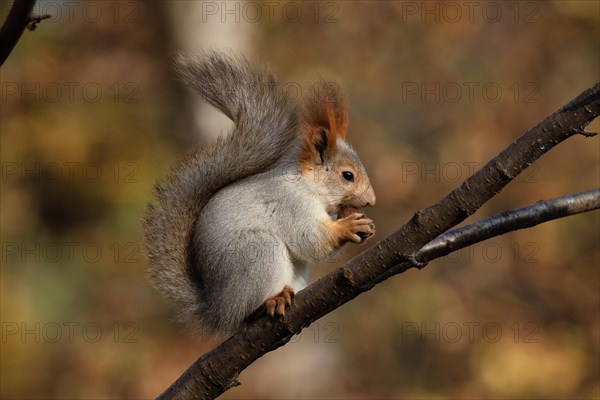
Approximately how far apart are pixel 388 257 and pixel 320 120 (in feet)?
3.47

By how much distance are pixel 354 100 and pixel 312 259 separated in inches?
220

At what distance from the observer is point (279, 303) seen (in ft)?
7.55

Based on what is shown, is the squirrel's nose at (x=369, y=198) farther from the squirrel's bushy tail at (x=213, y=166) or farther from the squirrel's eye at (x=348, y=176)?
the squirrel's bushy tail at (x=213, y=166)

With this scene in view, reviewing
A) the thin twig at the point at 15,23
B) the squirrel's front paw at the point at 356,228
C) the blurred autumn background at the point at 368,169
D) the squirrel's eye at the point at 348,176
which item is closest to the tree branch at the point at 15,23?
the thin twig at the point at 15,23

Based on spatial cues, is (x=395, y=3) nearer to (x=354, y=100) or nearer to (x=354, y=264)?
(x=354, y=100)

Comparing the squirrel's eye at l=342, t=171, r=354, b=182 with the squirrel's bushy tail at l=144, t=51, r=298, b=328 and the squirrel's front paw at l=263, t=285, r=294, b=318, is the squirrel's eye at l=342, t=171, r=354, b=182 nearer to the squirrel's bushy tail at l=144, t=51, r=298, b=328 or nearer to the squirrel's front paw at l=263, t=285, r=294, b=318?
the squirrel's bushy tail at l=144, t=51, r=298, b=328

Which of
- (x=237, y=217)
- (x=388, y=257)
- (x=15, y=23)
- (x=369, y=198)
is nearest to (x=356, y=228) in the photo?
(x=369, y=198)

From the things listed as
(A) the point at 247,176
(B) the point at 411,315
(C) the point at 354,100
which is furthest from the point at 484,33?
(A) the point at 247,176

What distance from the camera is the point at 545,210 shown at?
1974 mm

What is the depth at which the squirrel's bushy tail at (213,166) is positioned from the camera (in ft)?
8.53

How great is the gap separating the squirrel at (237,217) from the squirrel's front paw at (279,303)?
0.05 metres

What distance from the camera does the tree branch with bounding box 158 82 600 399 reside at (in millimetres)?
1768

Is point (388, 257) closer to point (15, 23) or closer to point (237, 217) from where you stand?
point (237, 217)

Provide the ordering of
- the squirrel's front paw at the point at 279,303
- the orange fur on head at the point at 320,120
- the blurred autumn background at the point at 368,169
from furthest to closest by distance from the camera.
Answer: the blurred autumn background at the point at 368,169, the orange fur on head at the point at 320,120, the squirrel's front paw at the point at 279,303
